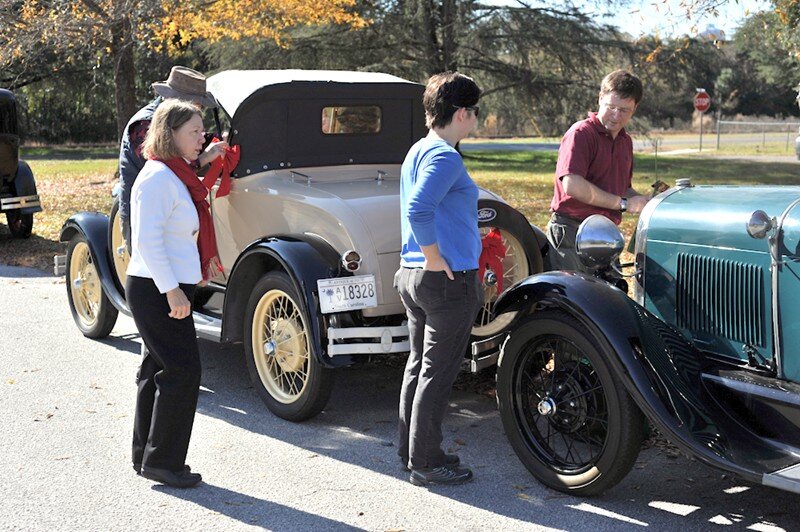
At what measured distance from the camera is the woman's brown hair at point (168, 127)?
4.52 meters

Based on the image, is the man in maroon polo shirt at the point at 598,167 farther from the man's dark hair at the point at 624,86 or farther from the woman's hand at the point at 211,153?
the woman's hand at the point at 211,153

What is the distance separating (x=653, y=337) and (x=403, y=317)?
1814 mm

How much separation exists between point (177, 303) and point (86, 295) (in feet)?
11.7

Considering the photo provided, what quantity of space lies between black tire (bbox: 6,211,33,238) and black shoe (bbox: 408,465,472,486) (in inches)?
384

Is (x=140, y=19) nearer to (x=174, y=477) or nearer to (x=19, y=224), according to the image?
(x=19, y=224)

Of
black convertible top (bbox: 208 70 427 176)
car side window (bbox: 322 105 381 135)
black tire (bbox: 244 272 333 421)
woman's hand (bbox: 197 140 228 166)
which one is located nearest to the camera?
black tire (bbox: 244 272 333 421)

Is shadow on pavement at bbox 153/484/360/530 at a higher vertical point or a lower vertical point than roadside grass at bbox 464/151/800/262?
lower

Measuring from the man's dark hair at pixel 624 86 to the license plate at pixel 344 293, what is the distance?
1710 millimetres

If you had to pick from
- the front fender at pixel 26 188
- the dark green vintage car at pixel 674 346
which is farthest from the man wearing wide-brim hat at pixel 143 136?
the front fender at pixel 26 188

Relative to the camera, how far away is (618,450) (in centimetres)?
419

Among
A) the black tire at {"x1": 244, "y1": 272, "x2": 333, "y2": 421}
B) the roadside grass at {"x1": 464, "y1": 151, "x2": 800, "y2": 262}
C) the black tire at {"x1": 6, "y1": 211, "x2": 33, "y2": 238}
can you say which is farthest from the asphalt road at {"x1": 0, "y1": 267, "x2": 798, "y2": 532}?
the roadside grass at {"x1": 464, "y1": 151, "x2": 800, "y2": 262}

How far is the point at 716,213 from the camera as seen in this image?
175 inches

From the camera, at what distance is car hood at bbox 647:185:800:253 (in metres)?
4.26

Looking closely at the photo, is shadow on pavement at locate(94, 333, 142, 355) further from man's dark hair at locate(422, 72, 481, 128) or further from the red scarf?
man's dark hair at locate(422, 72, 481, 128)
